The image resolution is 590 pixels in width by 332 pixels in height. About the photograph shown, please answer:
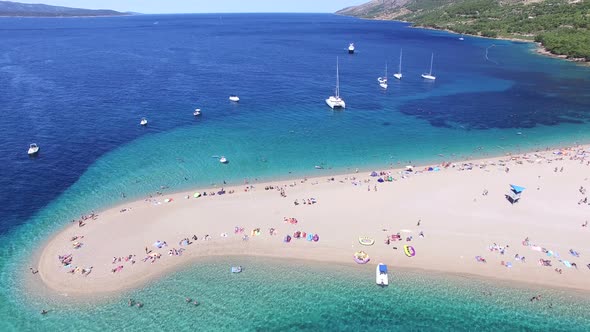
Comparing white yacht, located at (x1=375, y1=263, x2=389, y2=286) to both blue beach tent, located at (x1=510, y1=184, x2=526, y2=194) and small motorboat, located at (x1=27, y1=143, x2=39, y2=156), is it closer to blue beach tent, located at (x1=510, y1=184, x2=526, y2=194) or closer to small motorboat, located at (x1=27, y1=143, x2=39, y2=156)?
blue beach tent, located at (x1=510, y1=184, x2=526, y2=194)

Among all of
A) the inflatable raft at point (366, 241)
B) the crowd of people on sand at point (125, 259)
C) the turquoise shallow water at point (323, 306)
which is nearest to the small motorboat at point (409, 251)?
the turquoise shallow water at point (323, 306)

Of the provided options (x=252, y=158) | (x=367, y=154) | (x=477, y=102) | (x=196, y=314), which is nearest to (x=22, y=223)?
(x=196, y=314)

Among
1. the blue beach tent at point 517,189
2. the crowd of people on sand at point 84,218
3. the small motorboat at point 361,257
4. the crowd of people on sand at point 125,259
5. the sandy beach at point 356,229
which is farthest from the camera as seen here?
the blue beach tent at point 517,189

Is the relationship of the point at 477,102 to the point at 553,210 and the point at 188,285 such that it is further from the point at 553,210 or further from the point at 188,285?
the point at 188,285

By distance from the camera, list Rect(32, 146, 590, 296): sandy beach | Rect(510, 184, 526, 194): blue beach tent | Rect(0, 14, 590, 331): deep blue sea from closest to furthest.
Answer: Rect(0, 14, 590, 331): deep blue sea → Rect(32, 146, 590, 296): sandy beach → Rect(510, 184, 526, 194): blue beach tent

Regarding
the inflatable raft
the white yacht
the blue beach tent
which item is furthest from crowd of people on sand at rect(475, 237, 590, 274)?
the inflatable raft

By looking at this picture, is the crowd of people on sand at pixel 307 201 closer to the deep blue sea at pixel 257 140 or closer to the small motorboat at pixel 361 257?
the deep blue sea at pixel 257 140

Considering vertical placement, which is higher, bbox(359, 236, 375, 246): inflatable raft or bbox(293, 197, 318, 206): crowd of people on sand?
bbox(293, 197, 318, 206): crowd of people on sand
